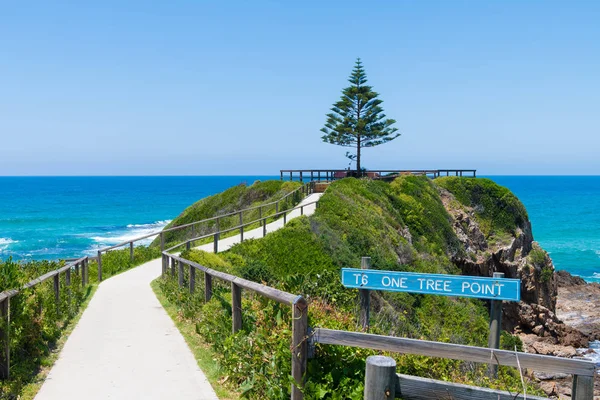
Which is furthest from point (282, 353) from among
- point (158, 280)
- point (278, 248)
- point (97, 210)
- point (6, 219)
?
point (97, 210)

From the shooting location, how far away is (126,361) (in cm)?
760

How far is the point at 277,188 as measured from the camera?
138 feet

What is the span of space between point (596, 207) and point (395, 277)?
15579cm

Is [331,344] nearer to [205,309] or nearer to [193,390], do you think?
[193,390]

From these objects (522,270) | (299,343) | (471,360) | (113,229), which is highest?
(471,360)

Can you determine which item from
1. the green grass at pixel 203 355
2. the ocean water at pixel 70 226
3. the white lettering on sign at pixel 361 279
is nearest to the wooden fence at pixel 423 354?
the green grass at pixel 203 355

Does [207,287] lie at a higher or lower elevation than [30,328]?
higher

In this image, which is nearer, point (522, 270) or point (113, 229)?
point (522, 270)

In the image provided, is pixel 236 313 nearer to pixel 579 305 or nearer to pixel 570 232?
pixel 579 305

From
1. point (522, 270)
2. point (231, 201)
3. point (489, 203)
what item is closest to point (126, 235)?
point (231, 201)

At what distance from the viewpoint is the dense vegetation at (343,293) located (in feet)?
18.3

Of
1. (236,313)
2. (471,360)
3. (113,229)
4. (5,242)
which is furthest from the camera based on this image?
(113,229)

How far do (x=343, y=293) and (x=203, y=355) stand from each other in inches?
192

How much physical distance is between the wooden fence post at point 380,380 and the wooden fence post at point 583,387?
132cm
